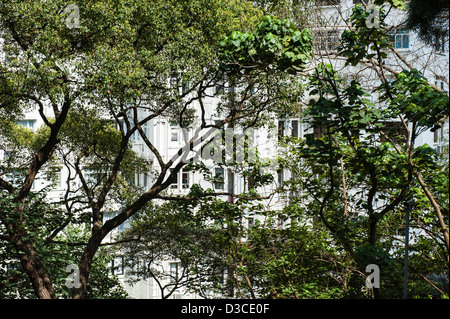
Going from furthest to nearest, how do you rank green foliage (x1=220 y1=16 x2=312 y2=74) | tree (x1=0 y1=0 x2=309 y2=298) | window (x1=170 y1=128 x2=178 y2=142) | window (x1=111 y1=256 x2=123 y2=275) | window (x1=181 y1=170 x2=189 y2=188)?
window (x1=170 y1=128 x2=178 y2=142) < window (x1=181 y1=170 x2=189 y2=188) < window (x1=111 y1=256 x2=123 y2=275) < tree (x1=0 y1=0 x2=309 y2=298) < green foliage (x1=220 y1=16 x2=312 y2=74)

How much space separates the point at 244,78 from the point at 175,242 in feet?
10.6

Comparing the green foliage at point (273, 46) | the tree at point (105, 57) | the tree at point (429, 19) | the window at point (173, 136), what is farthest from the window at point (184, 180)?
the tree at point (429, 19)

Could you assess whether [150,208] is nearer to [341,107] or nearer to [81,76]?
[81,76]

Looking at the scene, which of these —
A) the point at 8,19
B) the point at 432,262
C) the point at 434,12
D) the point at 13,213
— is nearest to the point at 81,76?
the point at 8,19

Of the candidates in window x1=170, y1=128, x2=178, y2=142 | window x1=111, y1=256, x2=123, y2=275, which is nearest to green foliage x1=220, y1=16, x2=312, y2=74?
window x1=111, y1=256, x2=123, y2=275

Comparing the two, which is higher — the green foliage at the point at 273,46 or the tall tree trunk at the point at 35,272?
the green foliage at the point at 273,46

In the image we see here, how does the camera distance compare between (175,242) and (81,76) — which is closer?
(81,76)

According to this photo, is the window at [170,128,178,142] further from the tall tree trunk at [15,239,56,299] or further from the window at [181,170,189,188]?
the tall tree trunk at [15,239,56,299]

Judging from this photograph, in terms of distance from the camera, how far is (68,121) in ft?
32.4

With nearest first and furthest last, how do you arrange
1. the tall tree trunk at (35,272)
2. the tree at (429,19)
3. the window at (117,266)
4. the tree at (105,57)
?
1. the tree at (429,19)
2. the tree at (105,57)
3. the tall tree trunk at (35,272)
4. the window at (117,266)

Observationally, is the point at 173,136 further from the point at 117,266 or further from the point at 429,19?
the point at 429,19

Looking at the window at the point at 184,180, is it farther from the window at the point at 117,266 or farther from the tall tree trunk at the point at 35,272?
the tall tree trunk at the point at 35,272

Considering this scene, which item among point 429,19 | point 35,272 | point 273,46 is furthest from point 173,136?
point 429,19

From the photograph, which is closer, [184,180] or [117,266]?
[117,266]
